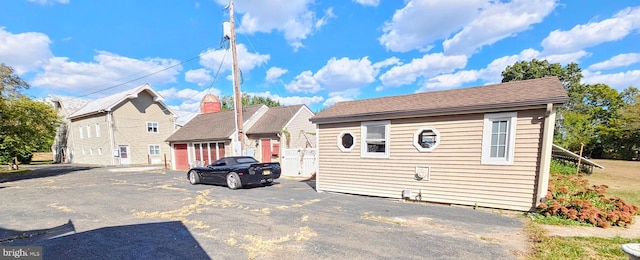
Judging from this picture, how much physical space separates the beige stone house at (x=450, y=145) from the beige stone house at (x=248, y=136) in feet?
22.5

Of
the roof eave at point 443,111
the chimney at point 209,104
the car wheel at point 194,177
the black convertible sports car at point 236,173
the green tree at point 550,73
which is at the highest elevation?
the green tree at point 550,73

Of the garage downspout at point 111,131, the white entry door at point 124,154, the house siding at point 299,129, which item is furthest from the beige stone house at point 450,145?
the white entry door at point 124,154

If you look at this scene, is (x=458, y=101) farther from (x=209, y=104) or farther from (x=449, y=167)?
(x=209, y=104)

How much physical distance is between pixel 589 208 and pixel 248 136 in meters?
15.2

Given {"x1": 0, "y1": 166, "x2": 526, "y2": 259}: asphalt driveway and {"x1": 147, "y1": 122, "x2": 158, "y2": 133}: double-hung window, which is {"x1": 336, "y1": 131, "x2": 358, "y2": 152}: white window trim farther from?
{"x1": 147, "y1": 122, "x2": 158, "y2": 133}: double-hung window

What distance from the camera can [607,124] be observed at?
29344mm

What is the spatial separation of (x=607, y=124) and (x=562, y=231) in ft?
129

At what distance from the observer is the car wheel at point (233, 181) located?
9133 mm

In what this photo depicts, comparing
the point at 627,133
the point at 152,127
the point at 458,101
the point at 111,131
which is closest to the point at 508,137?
the point at 458,101

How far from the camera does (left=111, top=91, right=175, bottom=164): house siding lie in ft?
72.8

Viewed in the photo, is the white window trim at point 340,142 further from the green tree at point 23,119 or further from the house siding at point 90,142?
the house siding at point 90,142

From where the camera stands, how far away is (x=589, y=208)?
4.96 m

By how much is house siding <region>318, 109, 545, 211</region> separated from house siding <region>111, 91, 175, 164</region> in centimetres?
2040

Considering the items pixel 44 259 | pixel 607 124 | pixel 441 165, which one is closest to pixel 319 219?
pixel 441 165
